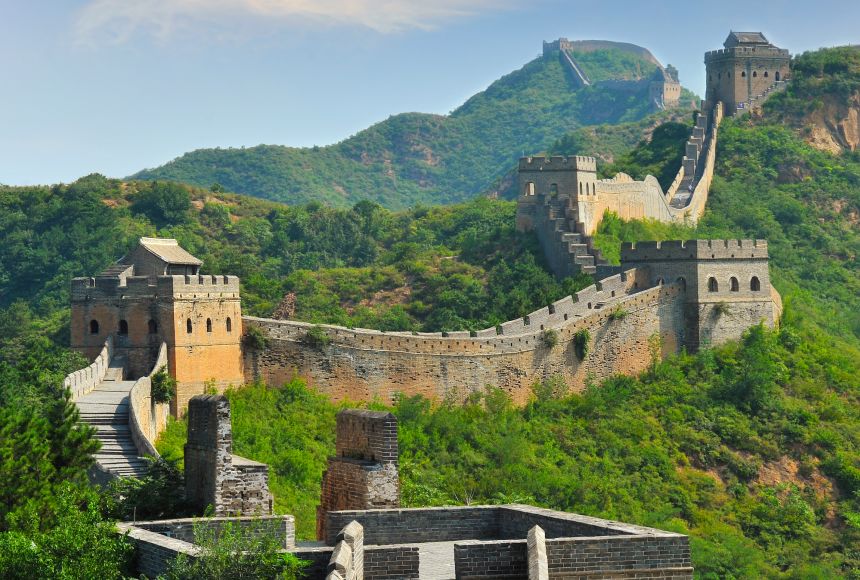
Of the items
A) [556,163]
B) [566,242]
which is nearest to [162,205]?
[556,163]

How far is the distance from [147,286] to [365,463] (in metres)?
20.0

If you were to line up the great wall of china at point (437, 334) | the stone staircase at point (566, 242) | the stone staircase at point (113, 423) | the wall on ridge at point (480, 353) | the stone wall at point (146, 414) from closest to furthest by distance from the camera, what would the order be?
1. the stone staircase at point (113, 423)
2. the stone wall at point (146, 414)
3. the great wall of china at point (437, 334)
4. the wall on ridge at point (480, 353)
5. the stone staircase at point (566, 242)

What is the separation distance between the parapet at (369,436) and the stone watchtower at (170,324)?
60.4 feet

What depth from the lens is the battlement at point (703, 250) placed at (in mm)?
44781

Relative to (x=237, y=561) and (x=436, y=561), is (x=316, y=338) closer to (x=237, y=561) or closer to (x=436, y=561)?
(x=436, y=561)

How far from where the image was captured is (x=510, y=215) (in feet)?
212

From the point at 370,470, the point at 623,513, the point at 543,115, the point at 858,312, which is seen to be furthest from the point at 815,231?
the point at 543,115

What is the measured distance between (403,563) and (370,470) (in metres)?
3.34

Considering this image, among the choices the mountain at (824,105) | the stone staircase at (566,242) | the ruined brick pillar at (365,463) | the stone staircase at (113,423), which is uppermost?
the mountain at (824,105)

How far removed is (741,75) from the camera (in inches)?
2790

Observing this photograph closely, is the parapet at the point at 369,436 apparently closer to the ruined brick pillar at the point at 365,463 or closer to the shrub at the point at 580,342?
the ruined brick pillar at the point at 365,463

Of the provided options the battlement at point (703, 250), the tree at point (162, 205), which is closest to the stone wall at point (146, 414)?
the battlement at point (703, 250)

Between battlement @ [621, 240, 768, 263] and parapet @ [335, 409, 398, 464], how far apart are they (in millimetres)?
29237

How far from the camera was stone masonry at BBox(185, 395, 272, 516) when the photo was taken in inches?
692
